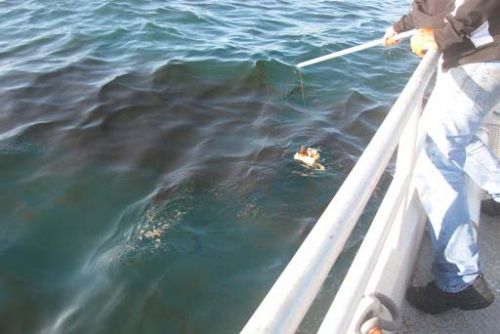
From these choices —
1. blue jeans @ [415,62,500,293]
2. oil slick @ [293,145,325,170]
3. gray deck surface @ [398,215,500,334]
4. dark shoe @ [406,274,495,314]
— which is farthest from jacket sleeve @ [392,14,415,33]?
oil slick @ [293,145,325,170]

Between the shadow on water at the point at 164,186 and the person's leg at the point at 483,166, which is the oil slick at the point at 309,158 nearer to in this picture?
the shadow on water at the point at 164,186

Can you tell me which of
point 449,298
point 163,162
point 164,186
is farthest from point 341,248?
point 163,162

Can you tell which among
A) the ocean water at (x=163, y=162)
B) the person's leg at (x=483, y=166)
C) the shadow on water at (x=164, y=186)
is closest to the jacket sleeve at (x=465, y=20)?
the person's leg at (x=483, y=166)

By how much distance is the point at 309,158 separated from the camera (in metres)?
5.55

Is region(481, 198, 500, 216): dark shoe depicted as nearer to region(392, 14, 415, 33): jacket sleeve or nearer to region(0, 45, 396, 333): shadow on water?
region(392, 14, 415, 33): jacket sleeve

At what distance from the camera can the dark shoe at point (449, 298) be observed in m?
2.45

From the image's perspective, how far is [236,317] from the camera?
3721mm

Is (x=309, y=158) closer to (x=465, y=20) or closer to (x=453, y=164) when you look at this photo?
(x=453, y=164)

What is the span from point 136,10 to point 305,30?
4.18 meters

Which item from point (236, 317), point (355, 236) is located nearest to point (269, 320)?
point (236, 317)

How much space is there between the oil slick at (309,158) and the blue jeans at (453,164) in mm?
2967

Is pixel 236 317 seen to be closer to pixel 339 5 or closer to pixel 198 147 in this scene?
pixel 198 147

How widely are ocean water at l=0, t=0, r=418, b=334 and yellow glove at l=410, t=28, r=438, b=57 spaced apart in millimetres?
2145

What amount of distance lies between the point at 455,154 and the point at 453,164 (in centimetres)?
6
